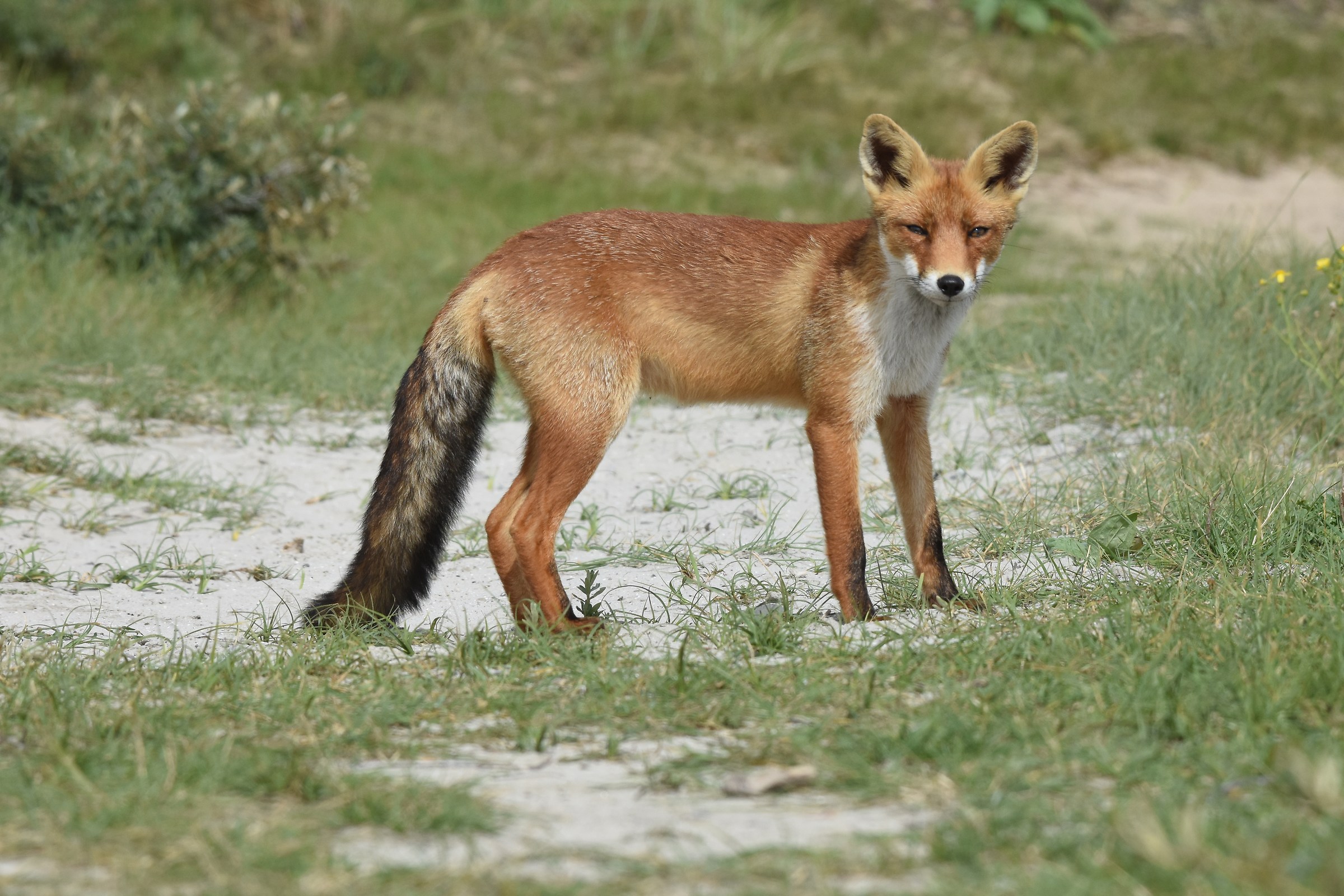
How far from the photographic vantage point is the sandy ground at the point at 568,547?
2572 millimetres

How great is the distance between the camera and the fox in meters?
4.05

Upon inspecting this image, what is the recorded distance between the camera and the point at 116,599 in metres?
4.54

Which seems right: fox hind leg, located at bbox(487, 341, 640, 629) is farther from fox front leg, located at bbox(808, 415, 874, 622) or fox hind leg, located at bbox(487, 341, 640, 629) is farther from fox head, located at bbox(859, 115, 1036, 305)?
fox head, located at bbox(859, 115, 1036, 305)

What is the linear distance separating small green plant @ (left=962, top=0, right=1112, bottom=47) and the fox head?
11.4 m

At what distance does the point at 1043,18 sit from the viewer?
48.4ft

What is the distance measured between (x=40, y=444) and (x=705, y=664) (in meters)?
3.80

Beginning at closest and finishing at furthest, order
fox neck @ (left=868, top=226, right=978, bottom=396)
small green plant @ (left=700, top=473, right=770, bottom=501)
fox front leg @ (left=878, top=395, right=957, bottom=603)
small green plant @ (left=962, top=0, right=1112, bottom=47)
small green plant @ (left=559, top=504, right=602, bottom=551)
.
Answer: fox neck @ (left=868, top=226, right=978, bottom=396) → fox front leg @ (left=878, top=395, right=957, bottom=603) → small green plant @ (left=559, top=504, right=602, bottom=551) → small green plant @ (left=700, top=473, right=770, bottom=501) → small green plant @ (left=962, top=0, right=1112, bottom=47)

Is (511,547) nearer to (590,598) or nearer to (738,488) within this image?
(590,598)

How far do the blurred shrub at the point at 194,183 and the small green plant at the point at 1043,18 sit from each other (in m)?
8.80

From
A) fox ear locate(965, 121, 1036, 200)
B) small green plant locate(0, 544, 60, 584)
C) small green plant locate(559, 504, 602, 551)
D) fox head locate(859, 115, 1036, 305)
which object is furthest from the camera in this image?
small green plant locate(559, 504, 602, 551)

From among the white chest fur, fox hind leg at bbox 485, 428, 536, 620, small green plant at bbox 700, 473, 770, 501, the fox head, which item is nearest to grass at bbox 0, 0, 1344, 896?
small green plant at bbox 700, 473, 770, 501

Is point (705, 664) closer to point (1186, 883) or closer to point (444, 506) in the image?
point (444, 506)

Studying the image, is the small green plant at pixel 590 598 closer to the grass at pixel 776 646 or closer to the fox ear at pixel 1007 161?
the grass at pixel 776 646

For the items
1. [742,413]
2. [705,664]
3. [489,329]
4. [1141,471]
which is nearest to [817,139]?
[742,413]
